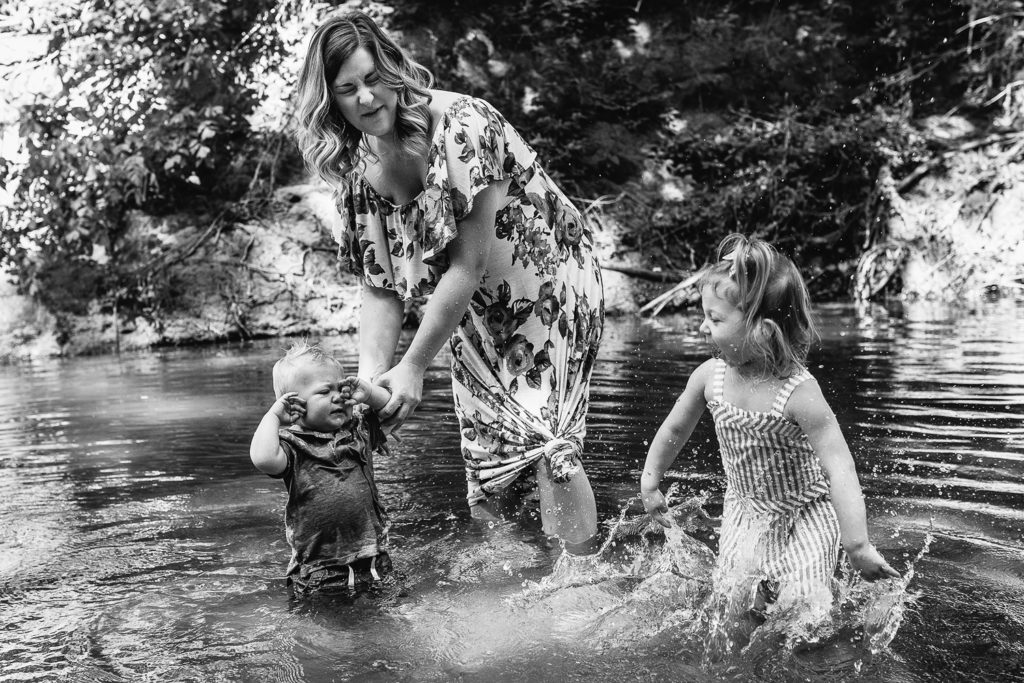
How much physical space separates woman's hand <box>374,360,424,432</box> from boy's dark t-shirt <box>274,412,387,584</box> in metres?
0.24

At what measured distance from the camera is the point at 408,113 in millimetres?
2707

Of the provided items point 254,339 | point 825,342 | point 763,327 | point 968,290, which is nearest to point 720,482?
point 763,327

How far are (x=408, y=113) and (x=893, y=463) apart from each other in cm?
277

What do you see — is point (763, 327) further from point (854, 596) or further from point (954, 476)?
point (954, 476)

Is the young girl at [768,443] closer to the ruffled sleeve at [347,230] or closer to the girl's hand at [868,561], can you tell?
the girl's hand at [868,561]

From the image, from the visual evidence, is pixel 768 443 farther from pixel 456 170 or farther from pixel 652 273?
pixel 652 273

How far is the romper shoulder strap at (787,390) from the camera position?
8.71ft

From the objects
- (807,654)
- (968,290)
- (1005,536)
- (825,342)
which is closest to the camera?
(807,654)

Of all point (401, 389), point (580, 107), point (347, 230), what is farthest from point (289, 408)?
point (580, 107)

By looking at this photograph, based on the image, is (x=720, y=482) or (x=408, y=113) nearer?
(x=408, y=113)

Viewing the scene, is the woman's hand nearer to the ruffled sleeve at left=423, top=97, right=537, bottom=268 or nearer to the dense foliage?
the ruffled sleeve at left=423, top=97, right=537, bottom=268

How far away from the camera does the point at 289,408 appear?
300 centimetres

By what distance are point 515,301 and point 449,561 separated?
947 millimetres

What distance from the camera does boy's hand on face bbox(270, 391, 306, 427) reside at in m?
2.96
